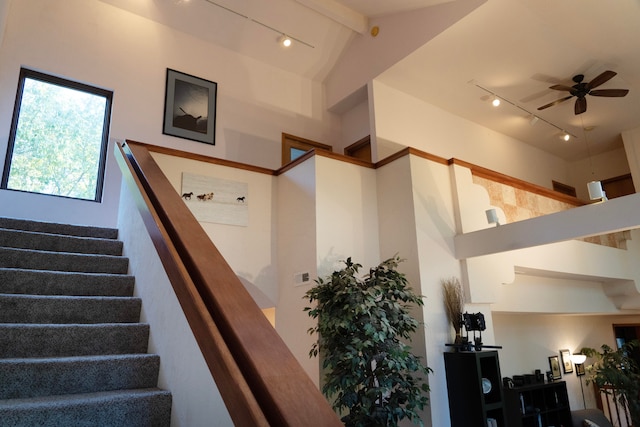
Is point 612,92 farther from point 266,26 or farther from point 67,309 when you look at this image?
point 67,309

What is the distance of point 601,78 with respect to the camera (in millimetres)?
5555

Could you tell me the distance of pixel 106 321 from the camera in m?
2.42

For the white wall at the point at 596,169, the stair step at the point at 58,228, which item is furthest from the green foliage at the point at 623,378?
the stair step at the point at 58,228

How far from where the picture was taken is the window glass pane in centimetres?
497

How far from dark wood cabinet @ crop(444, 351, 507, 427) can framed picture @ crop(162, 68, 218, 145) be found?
425cm

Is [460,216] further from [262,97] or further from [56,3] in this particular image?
[56,3]

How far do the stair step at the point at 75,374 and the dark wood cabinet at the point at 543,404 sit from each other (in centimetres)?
489

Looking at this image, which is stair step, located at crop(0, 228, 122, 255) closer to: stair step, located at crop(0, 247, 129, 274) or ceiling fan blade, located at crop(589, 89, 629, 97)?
stair step, located at crop(0, 247, 129, 274)

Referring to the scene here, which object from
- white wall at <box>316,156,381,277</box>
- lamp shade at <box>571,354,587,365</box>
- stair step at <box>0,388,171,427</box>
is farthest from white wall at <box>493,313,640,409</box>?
stair step at <box>0,388,171,427</box>

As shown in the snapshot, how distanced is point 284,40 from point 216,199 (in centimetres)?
309

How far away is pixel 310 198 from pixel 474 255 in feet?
6.27

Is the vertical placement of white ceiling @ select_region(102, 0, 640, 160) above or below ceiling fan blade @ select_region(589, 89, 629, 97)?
above

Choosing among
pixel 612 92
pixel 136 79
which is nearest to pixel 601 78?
pixel 612 92

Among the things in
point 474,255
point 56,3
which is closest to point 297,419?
point 474,255
